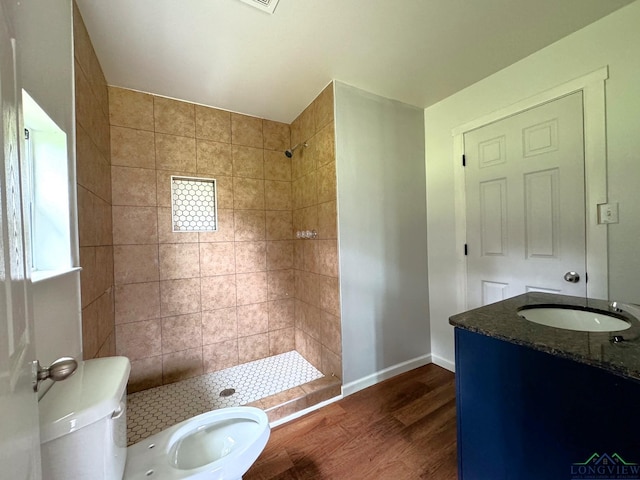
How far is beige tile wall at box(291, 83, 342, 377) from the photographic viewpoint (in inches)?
73.7

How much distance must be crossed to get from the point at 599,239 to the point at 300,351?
2366 millimetres

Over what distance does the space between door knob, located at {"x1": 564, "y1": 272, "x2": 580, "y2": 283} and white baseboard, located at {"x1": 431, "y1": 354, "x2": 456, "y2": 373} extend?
1.09 metres

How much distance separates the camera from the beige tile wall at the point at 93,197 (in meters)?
1.21

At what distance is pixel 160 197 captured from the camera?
1.99 meters

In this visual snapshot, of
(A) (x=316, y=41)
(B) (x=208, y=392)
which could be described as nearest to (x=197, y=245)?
(B) (x=208, y=392)

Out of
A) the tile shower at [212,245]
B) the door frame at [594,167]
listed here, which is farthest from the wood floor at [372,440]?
the door frame at [594,167]

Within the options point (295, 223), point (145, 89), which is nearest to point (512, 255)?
point (295, 223)

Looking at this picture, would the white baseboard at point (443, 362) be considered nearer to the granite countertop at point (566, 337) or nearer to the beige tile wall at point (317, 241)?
the beige tile wall at point (317, 241)

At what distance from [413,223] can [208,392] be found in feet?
7.25

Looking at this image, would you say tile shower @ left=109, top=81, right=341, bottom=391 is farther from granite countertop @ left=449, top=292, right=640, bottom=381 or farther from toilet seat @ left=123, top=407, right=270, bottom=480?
granite countertop @ left=449, top=292, right=640, bottom=381

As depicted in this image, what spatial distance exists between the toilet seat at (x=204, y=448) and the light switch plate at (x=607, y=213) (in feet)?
6.69

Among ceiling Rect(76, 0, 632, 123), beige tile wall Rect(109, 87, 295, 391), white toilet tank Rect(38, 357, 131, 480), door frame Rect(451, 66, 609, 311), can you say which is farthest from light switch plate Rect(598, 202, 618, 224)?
white toilet tank Rect(38, 357, 131, 480)

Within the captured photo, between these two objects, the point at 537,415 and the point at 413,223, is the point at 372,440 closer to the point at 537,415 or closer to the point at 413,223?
the point at 537,415

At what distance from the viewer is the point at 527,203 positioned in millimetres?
1616
